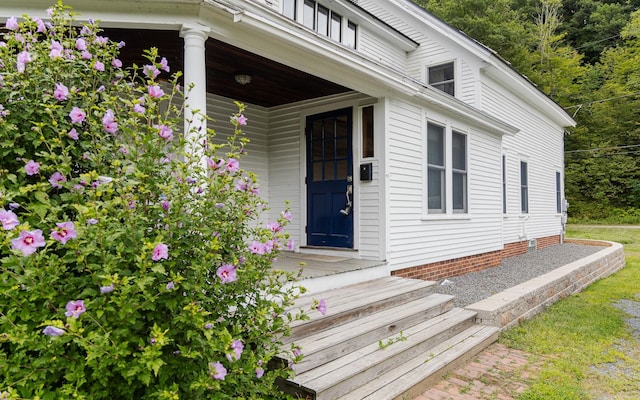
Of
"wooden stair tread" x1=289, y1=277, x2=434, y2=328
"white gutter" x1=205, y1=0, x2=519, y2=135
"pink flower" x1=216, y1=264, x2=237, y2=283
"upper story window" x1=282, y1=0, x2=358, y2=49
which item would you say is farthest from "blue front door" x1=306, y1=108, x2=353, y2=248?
"pink flower" x1=216, y1=264, x2=237, y2=283

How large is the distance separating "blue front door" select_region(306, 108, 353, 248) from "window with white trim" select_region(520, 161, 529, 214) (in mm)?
7291

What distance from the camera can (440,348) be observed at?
369 centimetres

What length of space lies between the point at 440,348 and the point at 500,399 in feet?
2.50

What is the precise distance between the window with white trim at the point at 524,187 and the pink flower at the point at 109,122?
36.4ft

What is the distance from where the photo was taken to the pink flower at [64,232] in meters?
1.52

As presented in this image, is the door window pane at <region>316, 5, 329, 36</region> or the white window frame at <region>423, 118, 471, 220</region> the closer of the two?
the white window frame at <region>423, 118, 471, 220</region>

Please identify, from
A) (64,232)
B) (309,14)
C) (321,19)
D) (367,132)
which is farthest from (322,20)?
(64,232)

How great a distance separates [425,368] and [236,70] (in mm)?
3724

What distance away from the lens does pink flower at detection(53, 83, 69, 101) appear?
1.93 m

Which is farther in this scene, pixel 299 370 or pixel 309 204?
pixel 309 204

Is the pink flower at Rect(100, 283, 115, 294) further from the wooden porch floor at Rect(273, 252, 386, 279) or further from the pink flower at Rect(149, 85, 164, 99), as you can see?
the wooden porch floor at Rect(273, 252, 386, 279)

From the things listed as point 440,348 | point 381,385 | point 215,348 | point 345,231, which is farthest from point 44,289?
point 345,231

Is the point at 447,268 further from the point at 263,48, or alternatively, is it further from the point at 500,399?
the point at 263,48

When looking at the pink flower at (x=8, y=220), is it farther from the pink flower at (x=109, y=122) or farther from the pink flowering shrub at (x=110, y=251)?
the pink flower at (x=109, y=122)
